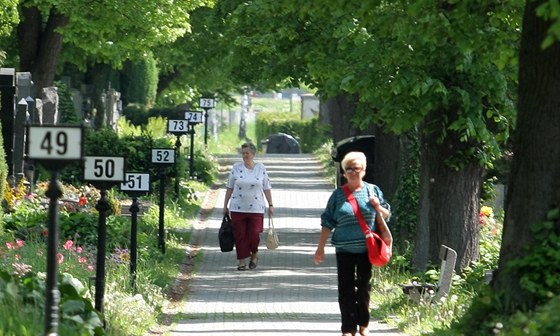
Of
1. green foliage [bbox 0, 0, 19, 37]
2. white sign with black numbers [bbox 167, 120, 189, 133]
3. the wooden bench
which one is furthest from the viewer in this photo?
white sign with black numbers [bbox 167, 120, 189, 133]

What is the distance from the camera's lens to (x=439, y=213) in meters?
18.5

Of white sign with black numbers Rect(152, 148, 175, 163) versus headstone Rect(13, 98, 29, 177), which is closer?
white sign with black numbers Rect(152, 148, 175, 163)

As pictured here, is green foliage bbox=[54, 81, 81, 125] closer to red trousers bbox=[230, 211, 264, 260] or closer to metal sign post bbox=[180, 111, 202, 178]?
metal sign post bbox=[180, 111, 202, 178]

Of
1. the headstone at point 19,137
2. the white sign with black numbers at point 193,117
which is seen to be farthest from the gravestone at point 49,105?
the white sign with black numbers at point 193,117

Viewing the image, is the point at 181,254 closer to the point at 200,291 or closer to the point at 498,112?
the point at 200,291

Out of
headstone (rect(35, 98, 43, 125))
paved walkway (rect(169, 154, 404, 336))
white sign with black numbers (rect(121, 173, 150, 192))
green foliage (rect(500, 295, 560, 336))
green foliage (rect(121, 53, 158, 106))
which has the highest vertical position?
green foliage (rect(121, 53, 158, 106))

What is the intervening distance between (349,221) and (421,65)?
4.57 metres

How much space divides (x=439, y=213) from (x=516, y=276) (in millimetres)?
7257

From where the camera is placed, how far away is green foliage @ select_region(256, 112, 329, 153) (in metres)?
65.5

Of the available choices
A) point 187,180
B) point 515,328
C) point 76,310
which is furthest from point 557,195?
point 187,180

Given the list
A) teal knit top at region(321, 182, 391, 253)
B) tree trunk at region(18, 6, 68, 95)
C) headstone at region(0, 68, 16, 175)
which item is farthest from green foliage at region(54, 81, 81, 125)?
teal knit top at region(321, 182, 391, 253)

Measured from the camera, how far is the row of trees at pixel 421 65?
1123 centimetres

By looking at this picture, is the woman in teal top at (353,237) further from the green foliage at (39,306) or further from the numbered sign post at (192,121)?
the numbered sign post at (192,121)

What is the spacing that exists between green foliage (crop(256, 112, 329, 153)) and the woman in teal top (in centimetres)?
4490
